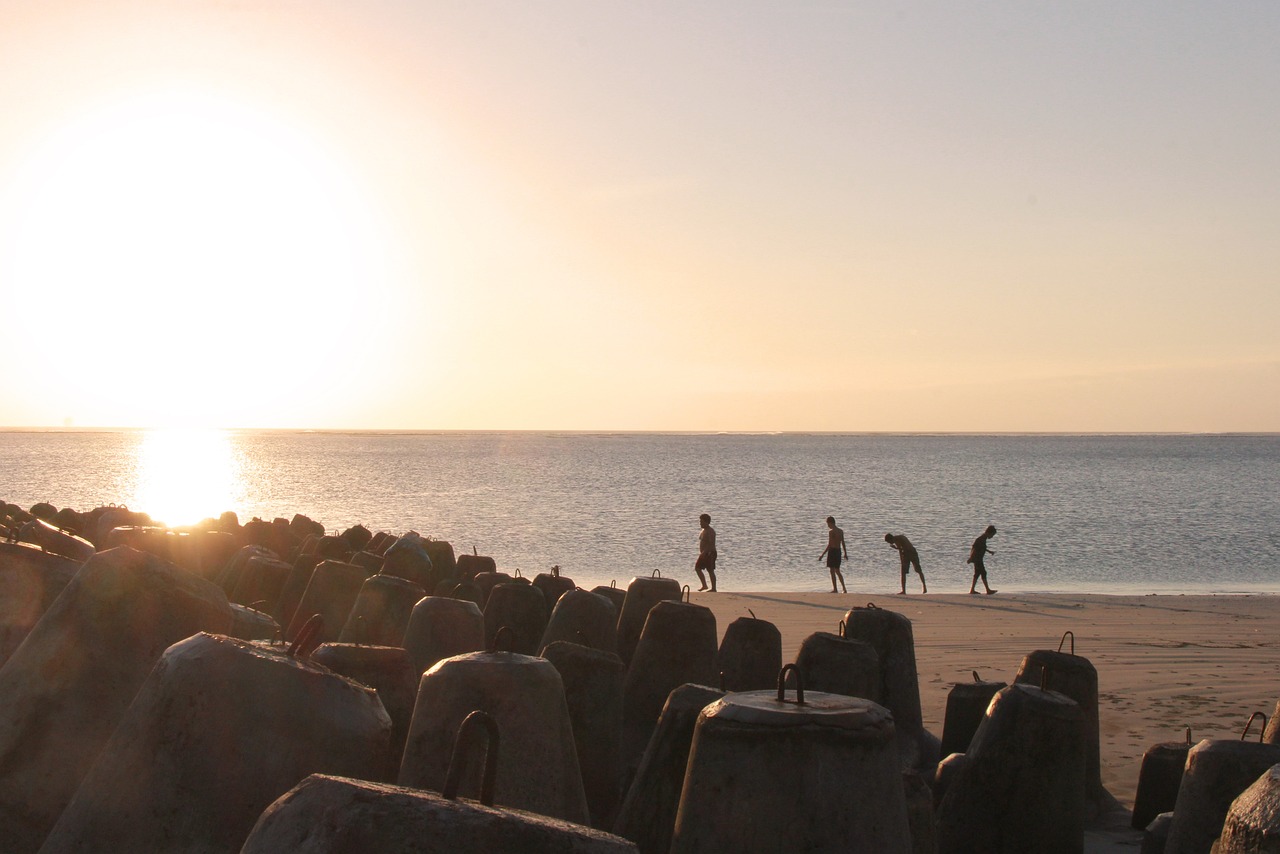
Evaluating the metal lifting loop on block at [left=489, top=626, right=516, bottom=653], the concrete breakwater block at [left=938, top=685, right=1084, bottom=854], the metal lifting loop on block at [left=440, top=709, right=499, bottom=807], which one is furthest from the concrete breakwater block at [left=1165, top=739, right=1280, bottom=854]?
the metal lifting loop on block at [left=440, top=709, right=499, bottom=807]

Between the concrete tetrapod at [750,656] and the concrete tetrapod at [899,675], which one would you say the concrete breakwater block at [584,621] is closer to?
the concrete tetrapod at [750,656]

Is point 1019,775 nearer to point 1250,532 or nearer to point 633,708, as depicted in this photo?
point 633,708

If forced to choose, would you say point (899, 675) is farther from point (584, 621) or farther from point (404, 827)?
point (404, 827)

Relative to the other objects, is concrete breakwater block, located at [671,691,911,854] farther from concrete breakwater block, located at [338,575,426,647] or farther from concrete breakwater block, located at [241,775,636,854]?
concrete breakwater block, located at [338,575,426,647]

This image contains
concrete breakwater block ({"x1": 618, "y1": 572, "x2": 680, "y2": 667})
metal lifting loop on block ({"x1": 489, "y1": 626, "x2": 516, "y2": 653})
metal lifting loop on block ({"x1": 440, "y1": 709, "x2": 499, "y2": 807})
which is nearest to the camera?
metal lifting loop on block ({"x1": 440, "y1": 709, "x2": 499, "y2": 807})

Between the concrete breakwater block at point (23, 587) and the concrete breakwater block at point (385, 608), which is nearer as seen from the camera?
the concrete breakwater block at point (23, 587)

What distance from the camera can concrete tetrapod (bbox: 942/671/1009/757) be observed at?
262 inches

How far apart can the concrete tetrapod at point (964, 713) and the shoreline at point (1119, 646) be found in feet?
3.42

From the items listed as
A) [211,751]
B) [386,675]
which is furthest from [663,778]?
[211,751]

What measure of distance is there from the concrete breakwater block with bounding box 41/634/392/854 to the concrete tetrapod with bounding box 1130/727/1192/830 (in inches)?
171

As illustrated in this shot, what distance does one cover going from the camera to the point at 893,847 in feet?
11.6

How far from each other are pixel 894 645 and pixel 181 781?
190 inches

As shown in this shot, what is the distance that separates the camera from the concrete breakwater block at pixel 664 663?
6.86 m

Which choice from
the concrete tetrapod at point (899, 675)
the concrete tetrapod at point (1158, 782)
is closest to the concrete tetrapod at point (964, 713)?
the concrete tetrapod at point (899, 675)
